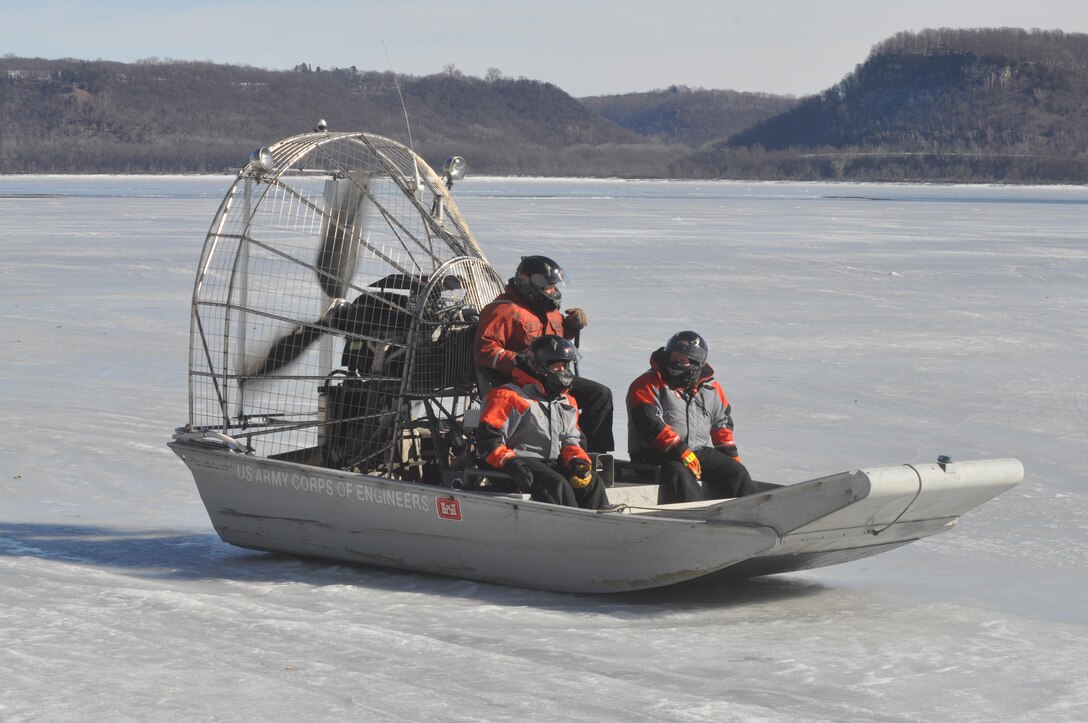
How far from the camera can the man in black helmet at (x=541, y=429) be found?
18.0 ft

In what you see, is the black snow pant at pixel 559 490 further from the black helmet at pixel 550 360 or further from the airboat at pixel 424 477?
the black helmet at pixel 550 360

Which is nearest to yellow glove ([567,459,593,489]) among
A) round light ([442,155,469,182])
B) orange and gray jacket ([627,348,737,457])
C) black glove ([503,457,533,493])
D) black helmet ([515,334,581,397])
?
black glove ([503,457,533,493])

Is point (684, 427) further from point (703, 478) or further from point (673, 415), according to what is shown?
point (703, 478)

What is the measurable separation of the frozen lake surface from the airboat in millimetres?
166

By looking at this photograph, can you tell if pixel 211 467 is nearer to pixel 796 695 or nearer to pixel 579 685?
pixel 579 685

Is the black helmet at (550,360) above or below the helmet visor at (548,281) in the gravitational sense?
below

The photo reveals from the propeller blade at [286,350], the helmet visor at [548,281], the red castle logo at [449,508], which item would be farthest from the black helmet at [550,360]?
the propeller blade at [286,350]

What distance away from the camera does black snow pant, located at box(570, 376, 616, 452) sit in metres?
6.02

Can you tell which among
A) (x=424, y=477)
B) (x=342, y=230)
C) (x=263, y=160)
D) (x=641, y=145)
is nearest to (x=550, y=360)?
(x=424, y=477)

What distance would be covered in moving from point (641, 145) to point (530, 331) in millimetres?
175014

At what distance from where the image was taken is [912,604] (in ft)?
17.9

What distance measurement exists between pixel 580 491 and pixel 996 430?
406 centimetres

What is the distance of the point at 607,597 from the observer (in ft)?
18.1

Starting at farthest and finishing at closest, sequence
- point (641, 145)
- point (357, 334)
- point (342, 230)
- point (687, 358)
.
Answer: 1. point (641, 145)
2. point (342, 230)
3. point (357, 334)
4. point (687, 358)
